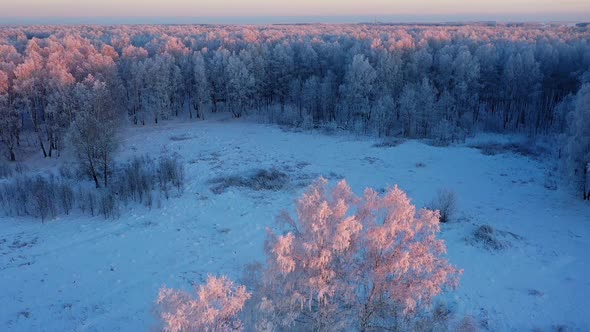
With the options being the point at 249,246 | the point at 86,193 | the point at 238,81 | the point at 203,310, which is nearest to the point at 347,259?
the point at 203,310

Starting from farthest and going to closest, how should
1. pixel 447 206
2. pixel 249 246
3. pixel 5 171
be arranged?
pixel 5 171
pixel 447 206
pixel 249 246

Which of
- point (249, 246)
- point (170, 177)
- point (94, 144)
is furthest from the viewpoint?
point (170, 177)

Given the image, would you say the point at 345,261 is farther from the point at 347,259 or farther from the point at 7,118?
the point at 7,118

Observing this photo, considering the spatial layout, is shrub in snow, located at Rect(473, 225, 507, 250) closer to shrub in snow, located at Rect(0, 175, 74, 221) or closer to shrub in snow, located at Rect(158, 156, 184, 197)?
shrub in snow, located at Rect(158, 156, 184, 197)

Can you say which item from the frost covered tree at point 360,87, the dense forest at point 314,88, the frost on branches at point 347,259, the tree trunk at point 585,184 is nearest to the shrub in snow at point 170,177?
the dense forest at point 314,88

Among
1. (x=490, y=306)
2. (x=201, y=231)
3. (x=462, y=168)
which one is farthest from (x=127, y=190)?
(x=462, y=168)

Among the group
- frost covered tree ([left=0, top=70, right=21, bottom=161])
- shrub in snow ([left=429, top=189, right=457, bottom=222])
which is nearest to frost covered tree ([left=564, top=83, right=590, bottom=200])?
shrub in snow ([left=429, top=189, right=457, bottom=222])

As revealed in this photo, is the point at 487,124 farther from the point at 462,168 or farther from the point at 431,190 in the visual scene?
the point at 431,190
